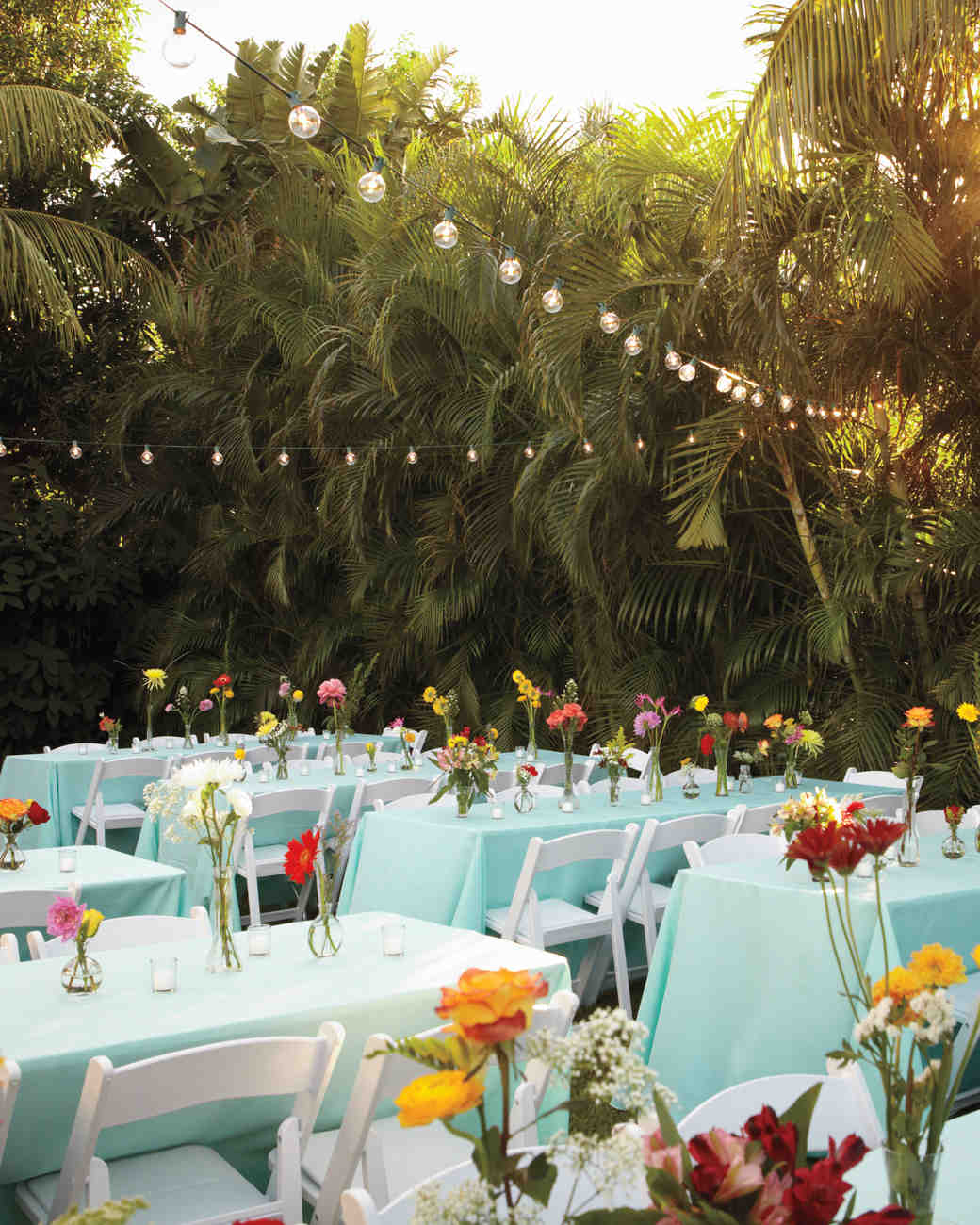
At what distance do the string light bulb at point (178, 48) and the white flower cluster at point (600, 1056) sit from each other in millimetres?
3260

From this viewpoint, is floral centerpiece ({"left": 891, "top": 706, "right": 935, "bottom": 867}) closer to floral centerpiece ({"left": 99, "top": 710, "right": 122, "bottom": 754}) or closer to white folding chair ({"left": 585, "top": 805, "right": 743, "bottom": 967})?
white folding chair ({"left": 585, "top": 805, "right": 743, "bottom": 967})

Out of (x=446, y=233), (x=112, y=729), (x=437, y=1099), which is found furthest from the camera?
(x=112, y=729)

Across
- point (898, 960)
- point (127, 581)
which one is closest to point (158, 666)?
point (127, 581)

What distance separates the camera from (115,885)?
165 inches

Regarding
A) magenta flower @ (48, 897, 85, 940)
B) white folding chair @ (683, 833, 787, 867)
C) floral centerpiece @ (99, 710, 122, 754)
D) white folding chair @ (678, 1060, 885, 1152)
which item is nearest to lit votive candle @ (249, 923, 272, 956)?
magenta flower @ (48, 897, 85, 940)

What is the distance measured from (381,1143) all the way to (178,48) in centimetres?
294

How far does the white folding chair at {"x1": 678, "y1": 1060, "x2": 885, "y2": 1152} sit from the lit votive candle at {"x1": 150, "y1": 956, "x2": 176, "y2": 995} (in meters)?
1.36

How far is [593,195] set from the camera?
26.9 ft

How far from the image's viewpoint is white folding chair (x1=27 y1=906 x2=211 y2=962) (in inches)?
137

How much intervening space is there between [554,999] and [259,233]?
38.6 feet

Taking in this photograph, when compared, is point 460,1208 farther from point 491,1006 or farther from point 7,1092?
point 7,1092

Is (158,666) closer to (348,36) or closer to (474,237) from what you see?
(474,237)

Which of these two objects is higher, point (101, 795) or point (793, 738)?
point (793, 738)

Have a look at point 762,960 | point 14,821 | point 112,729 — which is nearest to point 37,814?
point 14,821
